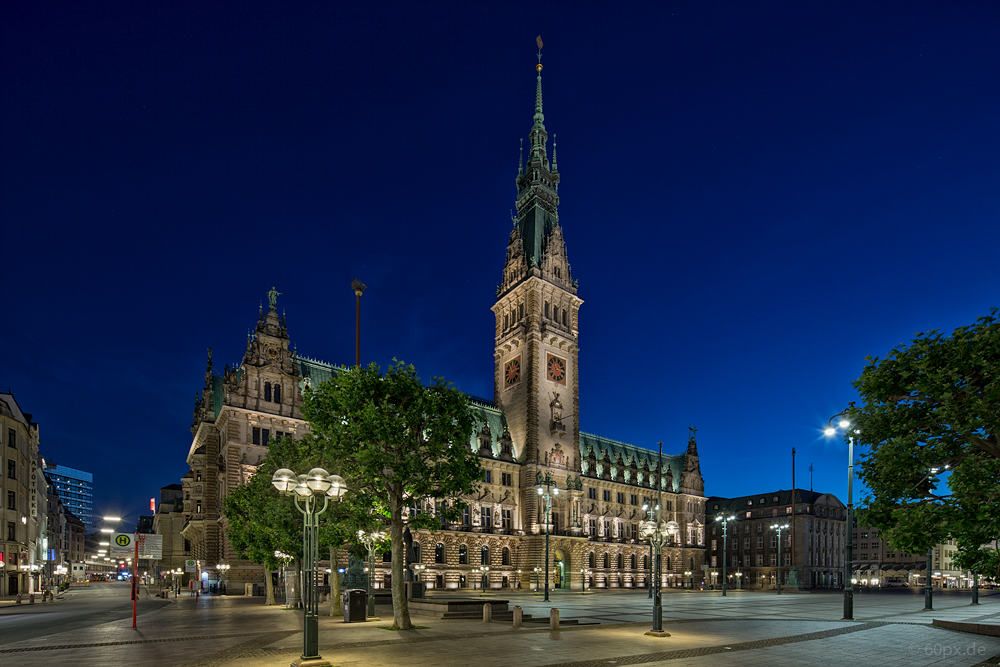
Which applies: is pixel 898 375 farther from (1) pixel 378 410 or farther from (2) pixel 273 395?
(2) pixel 273 395

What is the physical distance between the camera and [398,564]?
1128 inches

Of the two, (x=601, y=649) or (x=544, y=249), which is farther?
(x=544, y=249)

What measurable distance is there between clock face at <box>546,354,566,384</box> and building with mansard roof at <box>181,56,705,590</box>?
0.24 metres

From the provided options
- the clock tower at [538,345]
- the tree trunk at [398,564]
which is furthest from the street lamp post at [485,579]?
the tree trunk at [398,564]

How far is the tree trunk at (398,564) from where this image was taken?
91.3 feet

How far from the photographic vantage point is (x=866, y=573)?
486 ft

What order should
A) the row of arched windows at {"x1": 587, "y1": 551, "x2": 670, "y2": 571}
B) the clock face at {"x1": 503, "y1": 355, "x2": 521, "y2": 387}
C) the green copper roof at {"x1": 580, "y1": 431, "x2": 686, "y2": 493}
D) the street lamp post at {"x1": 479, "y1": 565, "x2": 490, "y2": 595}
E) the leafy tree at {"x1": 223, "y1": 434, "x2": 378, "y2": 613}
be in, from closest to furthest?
the leafy tree at {"x1": 223, "y1": 434, "x2": 378, "y2": 613}
the street lamp post at {"x1": 479, "y1": 565, "x2": 490, "y2": 595}
the clock face at {"x1": 503, "y1": 355, "x2": 521, "y2": 387}
the row of arched windows at {"x1": 587, "y1": 551, "x2": 670, "y2": 571}
the green copper roof at {"x1": 580, "y1": 431, "x2": 686, "y2": 493}

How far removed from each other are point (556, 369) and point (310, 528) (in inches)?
3113

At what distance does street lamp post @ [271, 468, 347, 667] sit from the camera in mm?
18188

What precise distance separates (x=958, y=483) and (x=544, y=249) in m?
88.5

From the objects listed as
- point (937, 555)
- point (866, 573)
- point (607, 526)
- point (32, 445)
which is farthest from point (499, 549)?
point (937, 555)

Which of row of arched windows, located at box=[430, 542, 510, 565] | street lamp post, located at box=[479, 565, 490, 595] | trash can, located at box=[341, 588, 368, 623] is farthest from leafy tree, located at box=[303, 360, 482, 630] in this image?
row of arched windows, located at box=[430, 542, 510, 565]

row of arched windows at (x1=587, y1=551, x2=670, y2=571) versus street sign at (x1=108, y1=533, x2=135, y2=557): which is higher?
street sign at (x1=108, y1=533, x2=135, y2=557)

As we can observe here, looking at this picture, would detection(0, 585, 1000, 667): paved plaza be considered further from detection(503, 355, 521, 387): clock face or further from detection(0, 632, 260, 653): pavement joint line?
detection(503, 355, 521, 387): clock face
